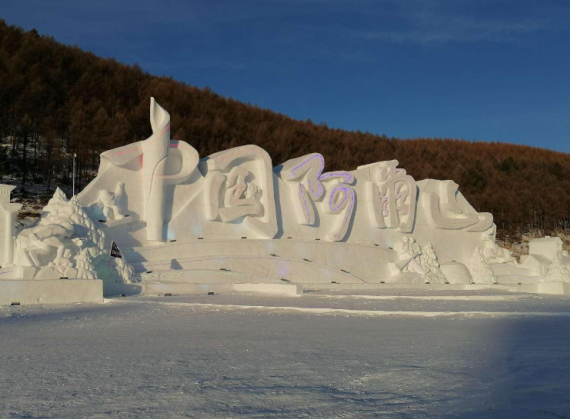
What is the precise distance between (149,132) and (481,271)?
1851 cm

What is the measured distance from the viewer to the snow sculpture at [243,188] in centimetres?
1841

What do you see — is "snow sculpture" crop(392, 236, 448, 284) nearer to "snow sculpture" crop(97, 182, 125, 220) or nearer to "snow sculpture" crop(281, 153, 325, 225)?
"snow sculpture" crop(281, 153, 325, 225)

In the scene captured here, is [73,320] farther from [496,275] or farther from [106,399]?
[496,275]

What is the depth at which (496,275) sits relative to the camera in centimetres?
2258

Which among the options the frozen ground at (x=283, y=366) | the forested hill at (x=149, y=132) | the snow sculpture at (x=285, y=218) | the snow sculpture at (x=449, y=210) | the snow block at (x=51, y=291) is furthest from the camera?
the forested hill at (x=149, y=132)

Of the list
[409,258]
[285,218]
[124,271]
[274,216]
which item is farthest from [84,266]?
[409,258]

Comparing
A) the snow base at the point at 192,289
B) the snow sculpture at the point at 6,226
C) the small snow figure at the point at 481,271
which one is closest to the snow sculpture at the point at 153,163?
the snow base at the point at 192,289

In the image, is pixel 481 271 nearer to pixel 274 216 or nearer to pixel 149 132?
pixel 274 216

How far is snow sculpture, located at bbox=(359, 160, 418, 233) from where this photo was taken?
70.6 feet

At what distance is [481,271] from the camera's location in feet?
72.7

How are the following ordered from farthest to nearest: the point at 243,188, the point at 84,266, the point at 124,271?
1. the point at 243,188
2. the point at 124,271
3. the point at 84,266

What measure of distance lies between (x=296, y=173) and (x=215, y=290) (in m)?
5.53

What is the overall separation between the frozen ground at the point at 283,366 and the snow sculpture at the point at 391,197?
38.5 feet

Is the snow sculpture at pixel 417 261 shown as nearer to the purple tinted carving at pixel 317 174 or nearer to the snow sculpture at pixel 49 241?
the purple tinted carving at pixel 317 174
